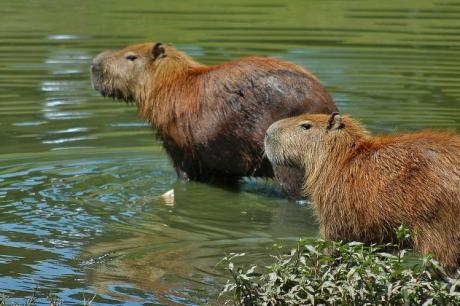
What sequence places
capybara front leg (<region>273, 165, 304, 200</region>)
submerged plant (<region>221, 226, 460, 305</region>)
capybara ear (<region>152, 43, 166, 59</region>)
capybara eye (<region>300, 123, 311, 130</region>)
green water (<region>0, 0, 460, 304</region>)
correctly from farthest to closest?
capybara ear (<region>152, 43, 166, 59</region>)
capybara front leg (<region>273, 165, 304, 200</region>)
green water (<region>0, 0, 460, 304</region>)
capybara eye (<region>300, 123, 311, 130</region>)
submerged plant (<region>221, 226, 460, 305</region>)

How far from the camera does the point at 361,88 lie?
1257 centimetres

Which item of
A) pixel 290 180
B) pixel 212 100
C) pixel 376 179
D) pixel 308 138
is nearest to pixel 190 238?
pixel 290 180

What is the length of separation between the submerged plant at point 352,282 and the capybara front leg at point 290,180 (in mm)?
2494

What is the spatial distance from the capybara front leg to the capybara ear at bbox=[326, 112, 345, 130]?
1.53 m

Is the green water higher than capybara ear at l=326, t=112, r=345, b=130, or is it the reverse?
capybara ear at l=326, t=112, r=345, b=130

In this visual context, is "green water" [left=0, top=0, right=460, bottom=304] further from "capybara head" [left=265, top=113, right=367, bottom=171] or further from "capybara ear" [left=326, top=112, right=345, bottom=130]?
"capybara ear" [left=326, top=112, right=345, bottom=130]

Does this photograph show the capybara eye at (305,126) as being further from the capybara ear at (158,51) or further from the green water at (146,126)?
the capybara ear at (158,51)

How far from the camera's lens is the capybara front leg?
8.55 metres

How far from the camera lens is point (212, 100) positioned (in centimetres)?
889

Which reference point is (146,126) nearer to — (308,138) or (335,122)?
(308,138)

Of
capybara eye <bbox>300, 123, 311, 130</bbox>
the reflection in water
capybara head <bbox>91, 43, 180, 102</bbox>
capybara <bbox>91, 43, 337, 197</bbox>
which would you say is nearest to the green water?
the reflection in water

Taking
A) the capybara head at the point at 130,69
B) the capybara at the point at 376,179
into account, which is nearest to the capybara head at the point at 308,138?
the capybara at the point at 376,179

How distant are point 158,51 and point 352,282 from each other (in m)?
4.31

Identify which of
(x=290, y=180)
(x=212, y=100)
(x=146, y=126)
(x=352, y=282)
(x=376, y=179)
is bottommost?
(x=146, y=126)
